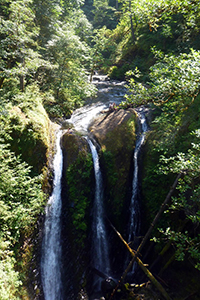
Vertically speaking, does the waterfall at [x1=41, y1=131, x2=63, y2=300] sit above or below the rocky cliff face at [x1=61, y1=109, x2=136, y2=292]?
below

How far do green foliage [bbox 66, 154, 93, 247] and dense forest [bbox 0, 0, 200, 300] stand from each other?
3.97 ft

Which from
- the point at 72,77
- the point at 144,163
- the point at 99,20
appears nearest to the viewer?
the point at 144,163

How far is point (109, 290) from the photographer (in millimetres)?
7266

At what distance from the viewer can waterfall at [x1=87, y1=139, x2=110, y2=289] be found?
Answer: 8273 millimetres

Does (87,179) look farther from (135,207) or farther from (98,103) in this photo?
(98,103)

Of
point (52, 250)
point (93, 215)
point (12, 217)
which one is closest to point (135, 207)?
point (93, 215)

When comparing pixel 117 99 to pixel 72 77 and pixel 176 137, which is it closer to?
pixel 72 77

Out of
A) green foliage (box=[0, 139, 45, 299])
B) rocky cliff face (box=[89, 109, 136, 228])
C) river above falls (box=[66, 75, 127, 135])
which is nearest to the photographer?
green foliage (box=[0, 139, 45, 299])

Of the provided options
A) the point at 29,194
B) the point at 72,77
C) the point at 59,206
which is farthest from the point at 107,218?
the point at 72,77

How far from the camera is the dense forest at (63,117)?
186 inches

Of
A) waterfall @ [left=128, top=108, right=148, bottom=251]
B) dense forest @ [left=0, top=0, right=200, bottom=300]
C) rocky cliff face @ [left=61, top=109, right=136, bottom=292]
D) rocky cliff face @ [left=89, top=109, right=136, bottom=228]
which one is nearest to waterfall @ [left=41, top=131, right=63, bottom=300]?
rocky cliff face @ [left=61, top=109, right=136, bottom=292]

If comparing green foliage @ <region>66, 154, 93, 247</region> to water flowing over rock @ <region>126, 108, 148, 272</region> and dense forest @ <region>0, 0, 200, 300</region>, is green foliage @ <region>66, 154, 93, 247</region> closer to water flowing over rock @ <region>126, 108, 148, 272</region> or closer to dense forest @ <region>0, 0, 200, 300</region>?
dense forest @ <region>0, 0, 200, 300</region>

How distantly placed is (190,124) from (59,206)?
724cm

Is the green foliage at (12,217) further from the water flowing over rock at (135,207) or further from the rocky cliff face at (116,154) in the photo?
the water flowing over rock at (135,207)
